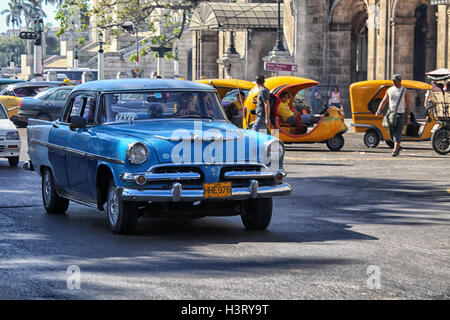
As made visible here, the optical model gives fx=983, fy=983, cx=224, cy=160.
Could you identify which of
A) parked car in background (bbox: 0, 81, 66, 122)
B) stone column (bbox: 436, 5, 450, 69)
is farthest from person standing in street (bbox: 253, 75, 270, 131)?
parked car in background (bbox: 0, 81, 66, 122)

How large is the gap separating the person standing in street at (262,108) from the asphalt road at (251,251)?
5.17 m

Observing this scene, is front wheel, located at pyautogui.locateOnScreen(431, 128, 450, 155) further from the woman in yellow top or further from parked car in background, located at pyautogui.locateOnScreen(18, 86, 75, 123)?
parked car in background, located at pyautogui.locateOnScreen(18, 86, 75, 123)

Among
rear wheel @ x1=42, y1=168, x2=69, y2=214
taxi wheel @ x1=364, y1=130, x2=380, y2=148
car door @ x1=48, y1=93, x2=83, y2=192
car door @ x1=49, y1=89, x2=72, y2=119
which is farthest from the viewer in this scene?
car door @ x1=49, y1=89, x2=72, y2=119

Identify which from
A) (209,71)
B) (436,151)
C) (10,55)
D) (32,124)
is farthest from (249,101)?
(10,55)

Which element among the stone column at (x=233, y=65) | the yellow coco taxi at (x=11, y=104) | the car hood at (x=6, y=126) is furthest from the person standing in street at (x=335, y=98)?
the car hood at (x=6, y=126)

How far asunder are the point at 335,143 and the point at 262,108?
13.7 ft

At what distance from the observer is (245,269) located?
7988 millimetres

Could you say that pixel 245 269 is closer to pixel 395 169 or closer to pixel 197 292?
pixel 197 292

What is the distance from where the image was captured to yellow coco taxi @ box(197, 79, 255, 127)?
26.6 m

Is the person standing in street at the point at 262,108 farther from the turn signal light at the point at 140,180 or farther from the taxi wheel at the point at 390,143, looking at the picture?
the turn signal light at the point at 140,180

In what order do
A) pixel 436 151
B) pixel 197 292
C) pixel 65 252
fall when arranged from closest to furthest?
pixel 197 292
pixel 65 252
pixel 436 151

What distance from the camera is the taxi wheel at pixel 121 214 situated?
31.7 ft

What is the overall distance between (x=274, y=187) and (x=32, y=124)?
4073mm

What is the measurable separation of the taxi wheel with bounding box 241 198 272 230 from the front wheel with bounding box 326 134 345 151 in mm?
13129
